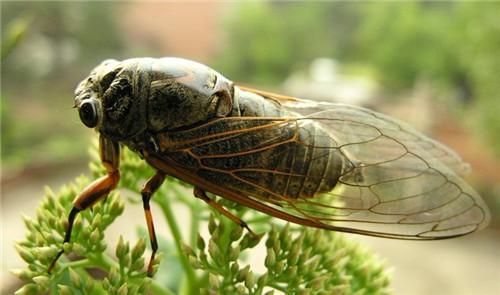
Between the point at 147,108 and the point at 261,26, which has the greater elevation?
the point at 147,108

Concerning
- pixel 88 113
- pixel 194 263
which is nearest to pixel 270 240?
pixel 194 263

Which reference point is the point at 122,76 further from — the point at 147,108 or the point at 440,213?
the point at 440,213

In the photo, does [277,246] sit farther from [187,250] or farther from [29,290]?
[29,290]

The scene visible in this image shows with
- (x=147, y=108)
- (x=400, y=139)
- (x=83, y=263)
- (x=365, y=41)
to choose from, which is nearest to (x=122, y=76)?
(x=147, y=108)

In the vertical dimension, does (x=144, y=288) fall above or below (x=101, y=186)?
below

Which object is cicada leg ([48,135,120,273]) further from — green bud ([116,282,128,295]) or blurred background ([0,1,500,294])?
blurred background ([0,1,500,294])

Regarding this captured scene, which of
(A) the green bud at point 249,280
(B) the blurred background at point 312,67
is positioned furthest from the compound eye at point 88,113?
(B) the blurred background at point 312,67
